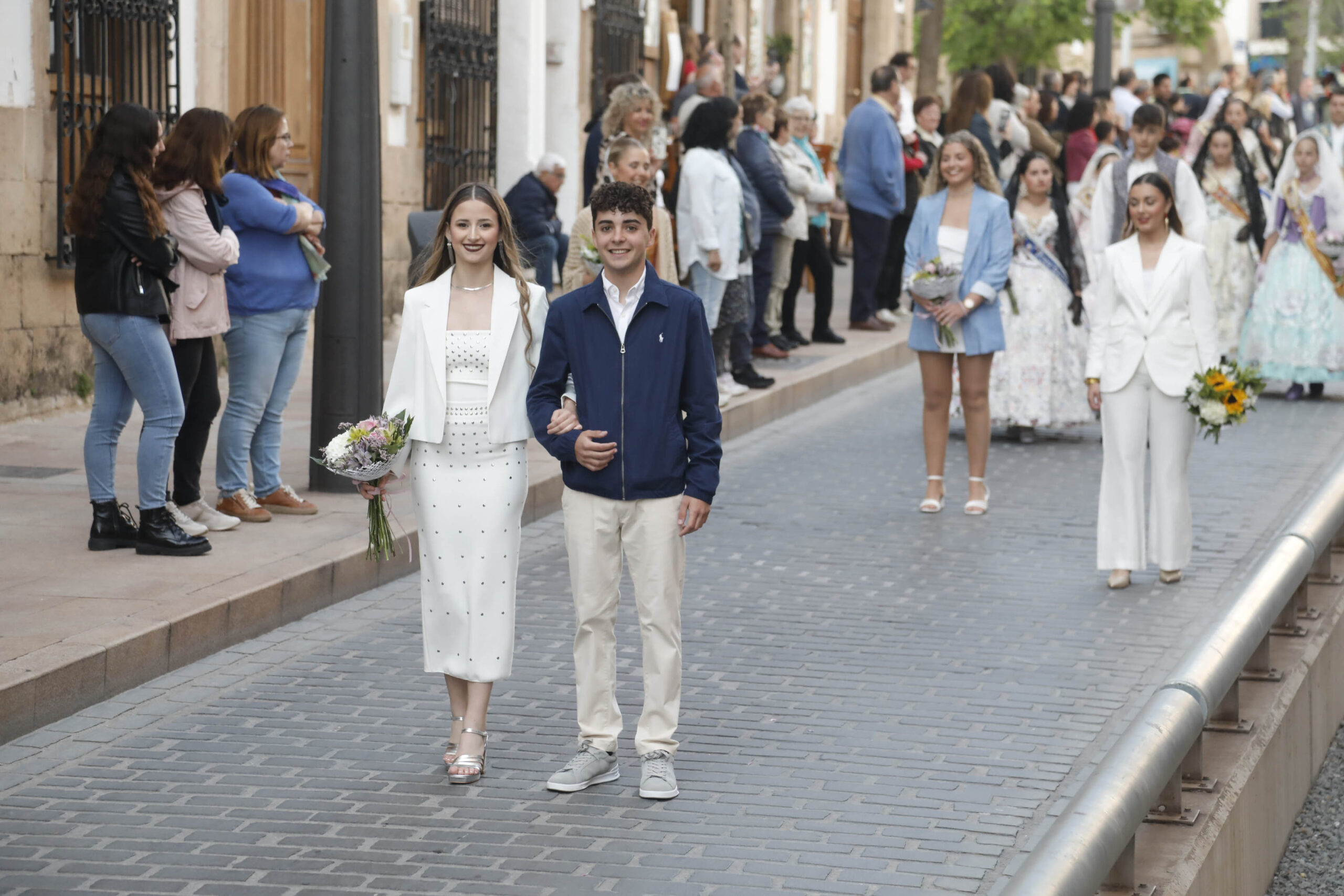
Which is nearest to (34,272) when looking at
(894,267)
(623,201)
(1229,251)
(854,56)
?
(623,201)

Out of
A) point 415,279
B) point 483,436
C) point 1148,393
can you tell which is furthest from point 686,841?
point 1148,393

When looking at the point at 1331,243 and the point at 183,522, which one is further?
the point at 1331,243

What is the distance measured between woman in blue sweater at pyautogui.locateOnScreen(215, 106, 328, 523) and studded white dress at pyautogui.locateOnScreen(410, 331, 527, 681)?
3.23 metres

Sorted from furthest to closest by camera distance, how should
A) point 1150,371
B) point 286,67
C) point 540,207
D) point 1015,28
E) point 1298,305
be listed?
1. point 1015,28
2. point 286,67
3. point 1298,305
4. point 540,207
5. point 1150,371

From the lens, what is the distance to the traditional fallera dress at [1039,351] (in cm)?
1255

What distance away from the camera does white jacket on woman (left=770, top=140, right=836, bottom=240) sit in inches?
606

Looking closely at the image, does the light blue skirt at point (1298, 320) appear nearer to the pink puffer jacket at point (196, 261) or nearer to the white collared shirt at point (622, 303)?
the pink puffer jacket at point (196, 261)

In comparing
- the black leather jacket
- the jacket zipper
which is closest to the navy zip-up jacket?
the jacket zipper

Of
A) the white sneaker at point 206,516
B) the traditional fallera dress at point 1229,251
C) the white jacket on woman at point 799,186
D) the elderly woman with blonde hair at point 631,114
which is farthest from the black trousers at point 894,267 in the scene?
the white sneaker at point 206,516

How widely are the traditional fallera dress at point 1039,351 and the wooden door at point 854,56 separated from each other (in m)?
17.8

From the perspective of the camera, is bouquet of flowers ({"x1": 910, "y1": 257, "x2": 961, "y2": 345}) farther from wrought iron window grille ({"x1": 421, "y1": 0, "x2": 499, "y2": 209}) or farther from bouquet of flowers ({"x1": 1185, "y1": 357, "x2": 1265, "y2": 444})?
wrought iron window grille ({"x1": 421, "y1": 0, "x2": 499, "y2": 209})

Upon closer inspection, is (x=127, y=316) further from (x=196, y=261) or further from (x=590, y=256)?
(x=590, y=256)

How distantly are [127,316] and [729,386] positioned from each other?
6158 millimetres

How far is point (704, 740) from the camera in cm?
614
